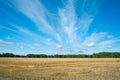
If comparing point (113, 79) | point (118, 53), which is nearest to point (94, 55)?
point (118, 53)

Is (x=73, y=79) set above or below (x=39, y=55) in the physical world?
below

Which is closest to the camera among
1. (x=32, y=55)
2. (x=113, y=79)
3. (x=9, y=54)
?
(x=113, y=79)

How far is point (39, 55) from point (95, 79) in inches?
6940

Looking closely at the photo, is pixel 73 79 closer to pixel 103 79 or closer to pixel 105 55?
pixel 103 79

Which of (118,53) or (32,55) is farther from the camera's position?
(32,55)

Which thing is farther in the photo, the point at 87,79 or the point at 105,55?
the point at 105,55

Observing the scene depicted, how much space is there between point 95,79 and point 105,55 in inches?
6817

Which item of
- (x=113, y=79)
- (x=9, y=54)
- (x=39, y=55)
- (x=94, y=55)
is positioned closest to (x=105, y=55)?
(x=94, y=55)

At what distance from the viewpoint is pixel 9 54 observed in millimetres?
184750

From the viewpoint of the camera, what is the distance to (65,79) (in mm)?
22781

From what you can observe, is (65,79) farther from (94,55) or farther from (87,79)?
(94,55)

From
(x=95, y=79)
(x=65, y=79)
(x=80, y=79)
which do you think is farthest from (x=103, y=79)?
(x=65, y=79)

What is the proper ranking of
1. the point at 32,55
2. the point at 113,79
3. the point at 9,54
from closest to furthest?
the point at 113,79
the point at 9,54
the point at 32,55

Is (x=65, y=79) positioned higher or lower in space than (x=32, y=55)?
lower
